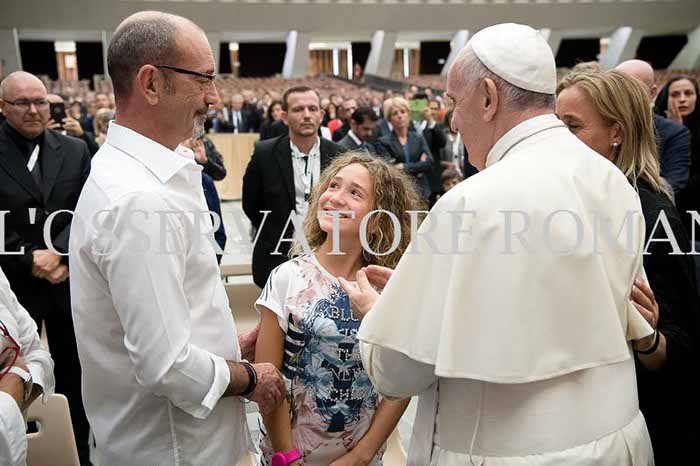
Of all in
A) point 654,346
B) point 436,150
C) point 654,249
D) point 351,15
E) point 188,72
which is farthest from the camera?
point 351,15

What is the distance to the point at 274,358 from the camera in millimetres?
2234

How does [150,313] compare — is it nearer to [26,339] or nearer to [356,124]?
[26,339]

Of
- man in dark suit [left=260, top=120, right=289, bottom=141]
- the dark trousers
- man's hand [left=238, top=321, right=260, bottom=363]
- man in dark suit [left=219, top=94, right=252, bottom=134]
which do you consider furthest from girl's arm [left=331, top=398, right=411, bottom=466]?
man in dark suit [left=219, top=94, right=252, bottom=134]

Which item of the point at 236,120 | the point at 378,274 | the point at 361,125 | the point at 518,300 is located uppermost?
the point at 518,300

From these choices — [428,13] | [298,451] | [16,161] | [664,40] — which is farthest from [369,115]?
[664,40]

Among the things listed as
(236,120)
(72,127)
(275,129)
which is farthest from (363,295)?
(236,120)

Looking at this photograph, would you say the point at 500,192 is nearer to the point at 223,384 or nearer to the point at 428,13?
the point at 223,384

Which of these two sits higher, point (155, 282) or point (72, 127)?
point (155, 282)

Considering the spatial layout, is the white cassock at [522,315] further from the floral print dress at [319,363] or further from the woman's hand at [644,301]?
the floral print dress at [319,363]

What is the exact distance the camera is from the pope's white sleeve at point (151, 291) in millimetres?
1598

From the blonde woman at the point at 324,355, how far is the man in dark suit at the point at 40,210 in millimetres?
1882

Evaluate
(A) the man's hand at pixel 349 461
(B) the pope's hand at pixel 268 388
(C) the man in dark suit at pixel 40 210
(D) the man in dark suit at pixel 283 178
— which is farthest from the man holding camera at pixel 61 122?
(B) the pope's hand at pixel 268 388

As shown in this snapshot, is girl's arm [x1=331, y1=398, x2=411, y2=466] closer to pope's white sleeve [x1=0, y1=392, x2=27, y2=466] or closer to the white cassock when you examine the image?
the white cassock

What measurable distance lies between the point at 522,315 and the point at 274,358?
956mm
